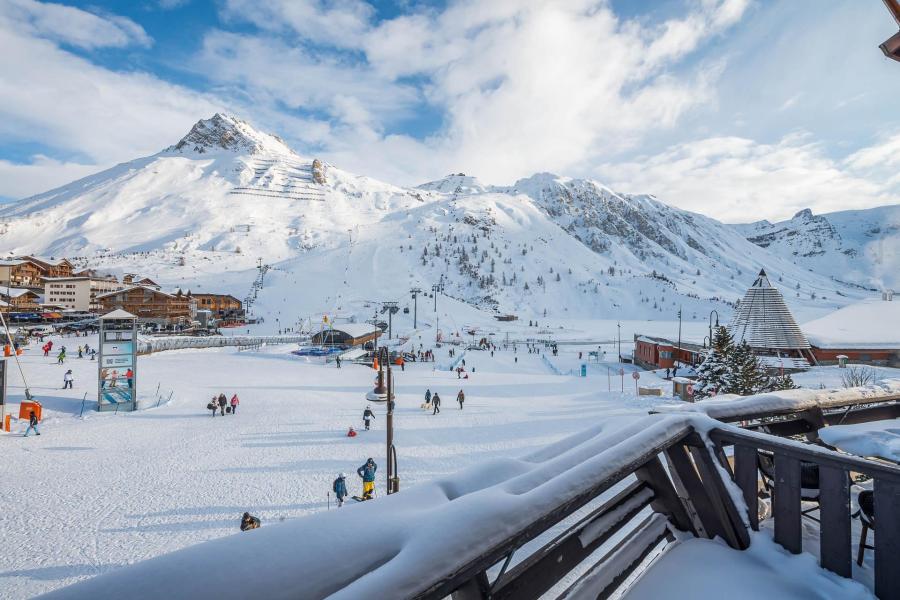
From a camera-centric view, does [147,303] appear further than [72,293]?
No

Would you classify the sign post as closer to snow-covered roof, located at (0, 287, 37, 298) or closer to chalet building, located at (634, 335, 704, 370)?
chalet building, located at (634, 335, 704, 370)

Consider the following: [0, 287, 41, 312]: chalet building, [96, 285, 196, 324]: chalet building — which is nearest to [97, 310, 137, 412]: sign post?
[96, 285, 196, 324]: chalet building

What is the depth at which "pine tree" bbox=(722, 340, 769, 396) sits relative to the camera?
18781 millimetres

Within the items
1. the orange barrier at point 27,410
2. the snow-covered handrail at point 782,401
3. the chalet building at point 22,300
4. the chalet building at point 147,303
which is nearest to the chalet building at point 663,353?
the snow-covered handrail at point 782,401

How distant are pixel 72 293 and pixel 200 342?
3722 centimetres

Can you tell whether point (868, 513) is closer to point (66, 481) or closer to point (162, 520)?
point (162, 520)

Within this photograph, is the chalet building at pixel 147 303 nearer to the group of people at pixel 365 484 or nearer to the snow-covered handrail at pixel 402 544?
the group of people at pixel 365 484

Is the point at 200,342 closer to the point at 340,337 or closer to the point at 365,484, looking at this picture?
the point at 340,337

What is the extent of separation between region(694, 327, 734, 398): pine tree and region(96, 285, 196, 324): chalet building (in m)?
61.8

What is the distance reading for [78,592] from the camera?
0.95 meters

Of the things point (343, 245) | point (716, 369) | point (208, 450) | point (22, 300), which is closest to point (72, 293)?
point (22, 300)

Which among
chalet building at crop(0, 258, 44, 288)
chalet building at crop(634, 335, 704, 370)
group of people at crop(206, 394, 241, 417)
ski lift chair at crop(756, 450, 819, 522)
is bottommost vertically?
group of people at crop(206, 394, 241, 417)

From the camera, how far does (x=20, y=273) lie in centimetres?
6625

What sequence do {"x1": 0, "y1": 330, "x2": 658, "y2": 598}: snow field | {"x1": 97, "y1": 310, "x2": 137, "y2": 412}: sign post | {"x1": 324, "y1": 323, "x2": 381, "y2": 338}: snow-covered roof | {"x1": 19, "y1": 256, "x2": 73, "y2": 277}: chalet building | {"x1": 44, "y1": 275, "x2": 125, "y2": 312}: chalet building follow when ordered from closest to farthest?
{"x1": 0, "y1": 330, "x2": 658, "y2": 598}: snow field
{"x1": 97, "y1": 310, "x2": 137, "y2": 412}: sign post
{"x1": 324, "y1": 323, "x2": 381, "y2": 338}: snow-covered roof
{"x1": 44, "y1": 275, "x2": 125, "y2": 312}: chalet building
{"x1": 19, "y1": 256, "x2": 73, "y2": 277}: chalet building
